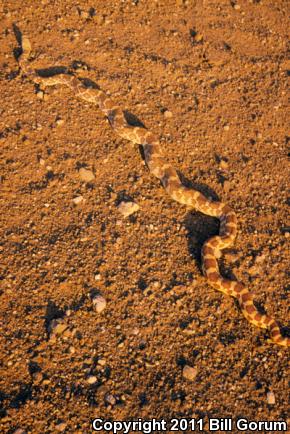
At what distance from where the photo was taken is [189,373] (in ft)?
17.3

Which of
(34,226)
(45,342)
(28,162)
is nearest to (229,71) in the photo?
(28,162)

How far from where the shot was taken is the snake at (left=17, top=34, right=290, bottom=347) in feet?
19.6

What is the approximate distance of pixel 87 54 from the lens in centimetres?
861

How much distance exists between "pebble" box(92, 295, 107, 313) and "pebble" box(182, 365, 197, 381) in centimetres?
143

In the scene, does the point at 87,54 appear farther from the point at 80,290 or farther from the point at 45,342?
the point at 45,342

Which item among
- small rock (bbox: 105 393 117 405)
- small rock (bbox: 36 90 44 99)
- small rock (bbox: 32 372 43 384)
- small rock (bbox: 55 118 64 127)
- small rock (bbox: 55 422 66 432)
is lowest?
small rock (bbox: 55 422 66 432)

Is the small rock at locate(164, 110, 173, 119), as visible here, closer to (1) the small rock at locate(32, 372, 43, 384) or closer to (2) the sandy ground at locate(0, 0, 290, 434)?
(2) the sandy ground at locate(0, 0, 290, 434)

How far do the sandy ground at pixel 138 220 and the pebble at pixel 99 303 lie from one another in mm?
76

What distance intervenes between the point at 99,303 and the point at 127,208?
177cm

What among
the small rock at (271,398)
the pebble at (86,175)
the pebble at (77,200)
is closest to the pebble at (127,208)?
the pebble at (77,200)

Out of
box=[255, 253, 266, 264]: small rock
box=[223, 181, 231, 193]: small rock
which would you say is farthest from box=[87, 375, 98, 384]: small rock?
box=[223, 181, 231, 193]: small rock
